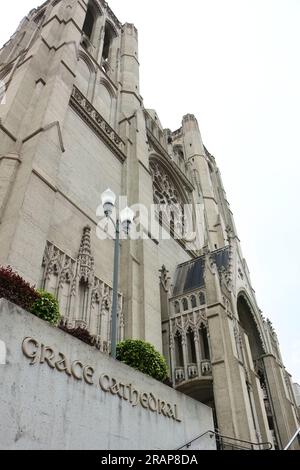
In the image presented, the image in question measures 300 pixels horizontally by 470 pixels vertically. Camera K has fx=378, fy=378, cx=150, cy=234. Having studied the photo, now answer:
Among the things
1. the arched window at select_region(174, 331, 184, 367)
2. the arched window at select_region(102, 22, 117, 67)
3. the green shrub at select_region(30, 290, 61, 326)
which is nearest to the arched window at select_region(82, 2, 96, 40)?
the arched window at select_region(102, 22, 117, 67)

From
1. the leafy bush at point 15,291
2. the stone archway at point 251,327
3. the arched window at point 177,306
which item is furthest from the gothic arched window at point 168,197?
the leafy bush at point 15,291

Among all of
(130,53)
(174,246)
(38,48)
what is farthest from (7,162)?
(130,53)

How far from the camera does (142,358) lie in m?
8.84

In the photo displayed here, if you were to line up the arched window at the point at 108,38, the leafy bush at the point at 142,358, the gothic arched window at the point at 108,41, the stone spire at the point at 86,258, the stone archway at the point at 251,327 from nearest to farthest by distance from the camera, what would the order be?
the leafy bush at the point at 142,358 → the stone spire at the point at 86,258 → the stone archway at the point at 251,327 → the gothic arched window at the point at 108,41 → the arched window at the point at 108,38

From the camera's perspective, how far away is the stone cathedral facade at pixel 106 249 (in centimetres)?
1260

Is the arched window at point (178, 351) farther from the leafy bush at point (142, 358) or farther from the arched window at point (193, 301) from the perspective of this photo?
the leafy bush at point (142, 358)

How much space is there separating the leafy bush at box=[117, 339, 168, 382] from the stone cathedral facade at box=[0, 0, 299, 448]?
3.31 m

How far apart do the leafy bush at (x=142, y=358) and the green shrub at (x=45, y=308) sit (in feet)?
7.92

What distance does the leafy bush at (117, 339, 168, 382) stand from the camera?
878cm

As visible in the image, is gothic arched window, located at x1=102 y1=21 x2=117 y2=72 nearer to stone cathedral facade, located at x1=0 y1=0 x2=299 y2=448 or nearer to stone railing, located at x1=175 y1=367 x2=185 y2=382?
stone cathedral facade, located at x1=0 y1=0 x2=299 y2=448

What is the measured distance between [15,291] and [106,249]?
32.6ft

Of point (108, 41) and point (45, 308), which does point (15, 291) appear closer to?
point (45, 308)
